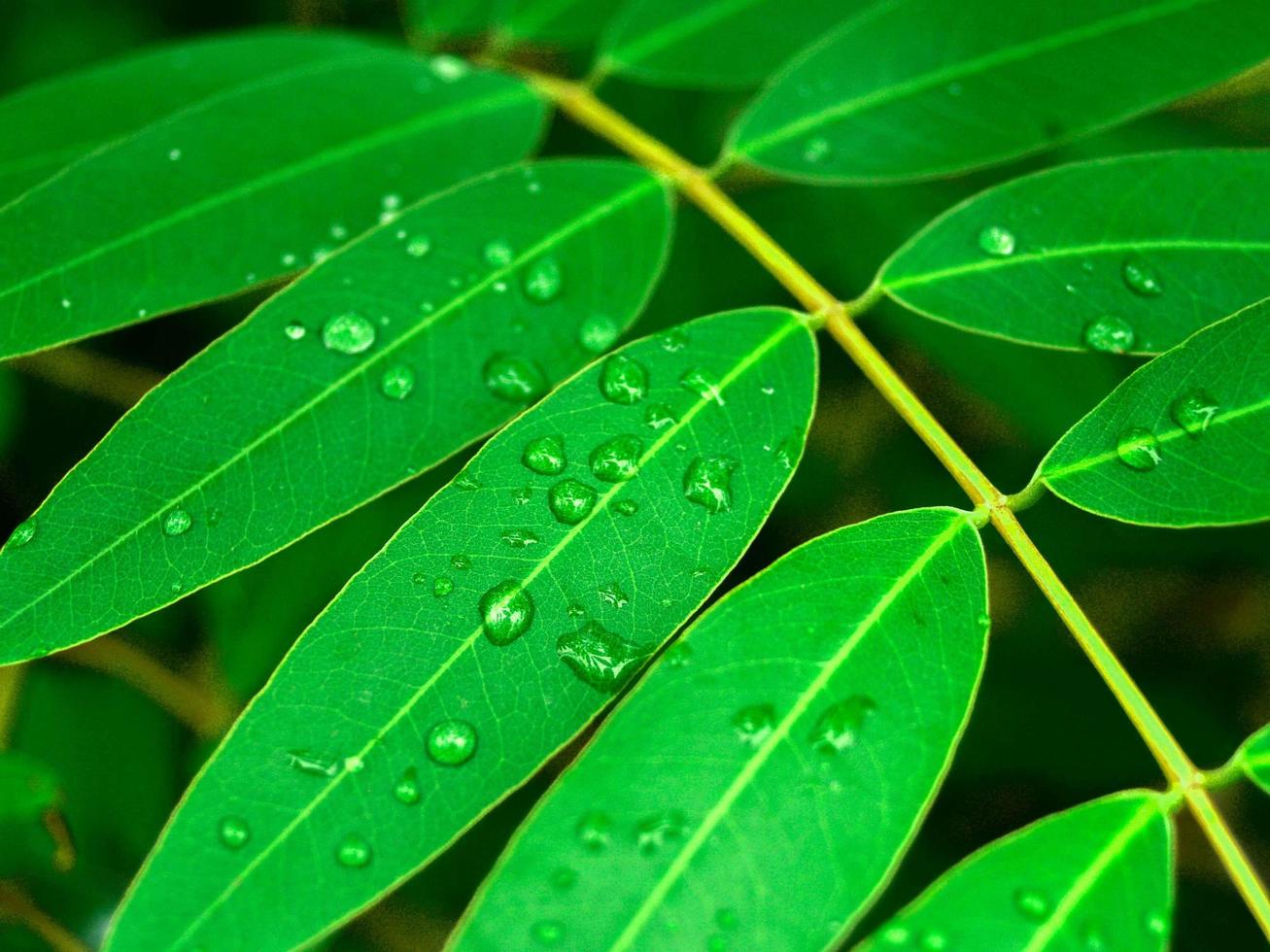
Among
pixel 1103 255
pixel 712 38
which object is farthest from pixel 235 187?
pixel 1103 255

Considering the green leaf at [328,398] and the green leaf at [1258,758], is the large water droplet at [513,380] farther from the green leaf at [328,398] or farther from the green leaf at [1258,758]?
the green leaf at [1258,758]

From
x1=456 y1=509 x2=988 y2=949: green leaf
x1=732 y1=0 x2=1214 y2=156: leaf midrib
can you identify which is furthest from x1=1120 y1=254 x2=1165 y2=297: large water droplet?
x1=456 y1=509 x2=988 y2=949: green leaf

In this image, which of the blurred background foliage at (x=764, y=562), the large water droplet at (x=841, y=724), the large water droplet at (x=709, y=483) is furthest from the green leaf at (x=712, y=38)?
the large water droplet at (x=841, y=724)

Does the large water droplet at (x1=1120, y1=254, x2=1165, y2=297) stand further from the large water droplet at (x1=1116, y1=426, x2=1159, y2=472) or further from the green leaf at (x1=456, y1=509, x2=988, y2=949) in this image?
the green leaf at (x1=456, y1=509, x2=988, y2=949)

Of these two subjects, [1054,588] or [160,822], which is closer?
[1054,588]

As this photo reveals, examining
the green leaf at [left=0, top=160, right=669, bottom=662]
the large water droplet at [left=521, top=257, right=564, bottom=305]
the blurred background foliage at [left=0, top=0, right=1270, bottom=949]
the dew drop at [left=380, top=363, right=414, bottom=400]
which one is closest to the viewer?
the green leaf at [left=0, top=160, right=669, bottom=662]

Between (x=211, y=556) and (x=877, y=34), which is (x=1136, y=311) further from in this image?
(x=211, y=556)

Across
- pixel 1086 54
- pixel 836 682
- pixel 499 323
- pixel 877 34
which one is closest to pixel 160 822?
pixel 499 323
